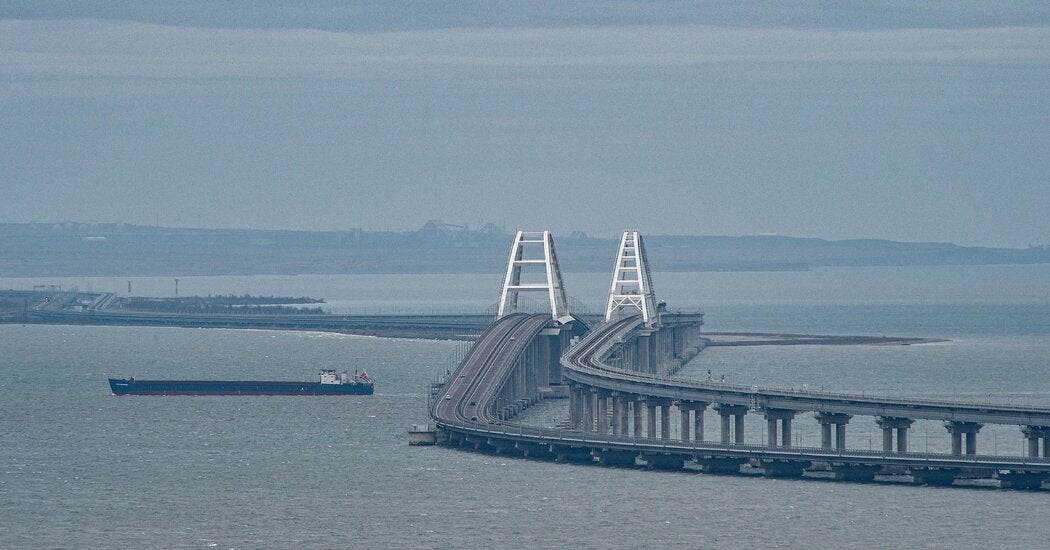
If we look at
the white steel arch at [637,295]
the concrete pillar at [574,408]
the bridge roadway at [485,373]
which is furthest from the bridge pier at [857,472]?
the white steel arch at [637,295]

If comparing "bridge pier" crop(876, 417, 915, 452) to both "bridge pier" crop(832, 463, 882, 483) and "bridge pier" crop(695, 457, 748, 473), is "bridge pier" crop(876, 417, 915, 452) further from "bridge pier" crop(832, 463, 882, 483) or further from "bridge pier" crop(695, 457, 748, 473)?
"bridge pier" crop(695, 457, 748, 473)

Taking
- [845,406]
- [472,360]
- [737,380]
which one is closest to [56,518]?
[845,406]

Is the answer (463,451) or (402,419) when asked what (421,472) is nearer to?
(463,451)

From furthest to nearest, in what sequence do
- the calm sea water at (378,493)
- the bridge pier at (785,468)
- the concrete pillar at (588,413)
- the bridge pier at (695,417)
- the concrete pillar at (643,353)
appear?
the concrete pillar at (643,353), the concrete pillar at (588,413), the bridge pier at (695,417), the bridge pier at (785,468), the calm sea water at (378,493)

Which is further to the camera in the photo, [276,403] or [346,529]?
[276,403]

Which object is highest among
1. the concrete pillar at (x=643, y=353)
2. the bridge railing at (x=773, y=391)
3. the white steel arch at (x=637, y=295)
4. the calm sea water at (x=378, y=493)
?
the white steel arch at (x=637, y=295)

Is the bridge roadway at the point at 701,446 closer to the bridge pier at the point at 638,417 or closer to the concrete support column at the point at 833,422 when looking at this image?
the concrete support column at the point at 833,422

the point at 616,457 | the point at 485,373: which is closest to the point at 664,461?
Result: the point at 616,457
